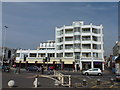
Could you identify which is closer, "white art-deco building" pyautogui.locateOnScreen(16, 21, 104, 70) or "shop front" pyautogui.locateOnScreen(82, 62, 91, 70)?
"white art-deco building" pyautogui.locateOnScreen(16, 21, 104, 70)

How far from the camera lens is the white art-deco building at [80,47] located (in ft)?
174

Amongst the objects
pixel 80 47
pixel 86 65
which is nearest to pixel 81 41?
pixel 80 47

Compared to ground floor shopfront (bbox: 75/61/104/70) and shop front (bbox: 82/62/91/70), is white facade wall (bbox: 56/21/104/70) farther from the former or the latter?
shop front (bbox: 82/62/91/70)

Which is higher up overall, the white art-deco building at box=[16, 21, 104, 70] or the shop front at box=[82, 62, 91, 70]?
the white art-deco building at box=[16, 21, 104, 70]

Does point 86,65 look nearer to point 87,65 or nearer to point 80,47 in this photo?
point 87,65

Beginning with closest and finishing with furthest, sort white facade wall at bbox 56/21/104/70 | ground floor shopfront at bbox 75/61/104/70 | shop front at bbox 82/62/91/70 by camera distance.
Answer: ground floor shopfront at bbox 75/61/104/70, white facade wall at bbox 56/21/104/70, shop front at bbox 82/62/91/70

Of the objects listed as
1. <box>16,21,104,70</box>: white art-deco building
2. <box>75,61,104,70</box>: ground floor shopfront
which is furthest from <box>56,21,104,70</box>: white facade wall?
<box>75,61,104,70</box>: ground floor shopfront

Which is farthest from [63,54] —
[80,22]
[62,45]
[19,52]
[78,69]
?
[19,52]

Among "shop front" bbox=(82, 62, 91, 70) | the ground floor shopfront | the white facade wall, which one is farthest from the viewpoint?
"shop front" bbox=(82, 62, 91, 70)

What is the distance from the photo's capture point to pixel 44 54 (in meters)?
61.3

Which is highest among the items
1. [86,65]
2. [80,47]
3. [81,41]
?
[81,41]

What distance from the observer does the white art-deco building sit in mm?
53050

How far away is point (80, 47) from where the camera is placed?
5412cm

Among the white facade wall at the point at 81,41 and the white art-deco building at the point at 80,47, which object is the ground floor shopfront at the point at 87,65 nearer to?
the white art-deco building at the point at 80,47
